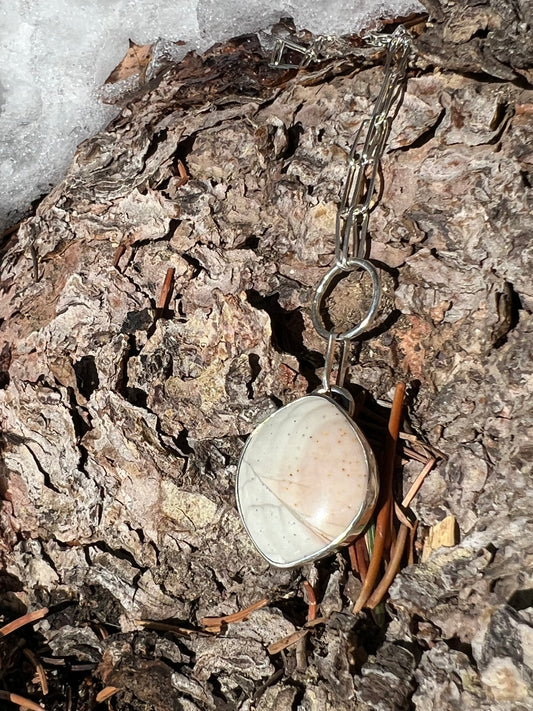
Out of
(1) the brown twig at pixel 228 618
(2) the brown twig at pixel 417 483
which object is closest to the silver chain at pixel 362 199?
(2) the brown twig at pixel 417 483

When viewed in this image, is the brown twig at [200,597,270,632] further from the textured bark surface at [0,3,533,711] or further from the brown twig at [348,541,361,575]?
the brown twig at [348,541,361,575]

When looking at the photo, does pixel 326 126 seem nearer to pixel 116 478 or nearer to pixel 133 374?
pixel 133 374

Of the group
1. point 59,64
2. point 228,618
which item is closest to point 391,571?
point 228,618

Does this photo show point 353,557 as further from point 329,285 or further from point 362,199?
point 362,199

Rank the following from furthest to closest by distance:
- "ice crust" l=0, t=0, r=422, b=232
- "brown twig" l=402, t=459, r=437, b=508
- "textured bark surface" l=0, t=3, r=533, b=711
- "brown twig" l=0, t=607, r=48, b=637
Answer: "ice crust" l=0, t=0, r=422, b=232
"brown twig" l=0, t=607, r=48, b=637
"brown twig" l=402, t=459, r=437, b=508
"textured bark surface" l=0, t=3, r=533, b=711

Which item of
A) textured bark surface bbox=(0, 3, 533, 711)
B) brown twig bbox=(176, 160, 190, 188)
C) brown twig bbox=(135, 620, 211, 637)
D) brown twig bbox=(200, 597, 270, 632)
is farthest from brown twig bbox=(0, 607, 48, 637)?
brown twig bbox=(176, 160, 190, 188)

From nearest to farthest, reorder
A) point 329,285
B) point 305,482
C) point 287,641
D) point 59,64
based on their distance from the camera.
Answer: point 287,641
point 305,482
point 329,285
point 59,64
